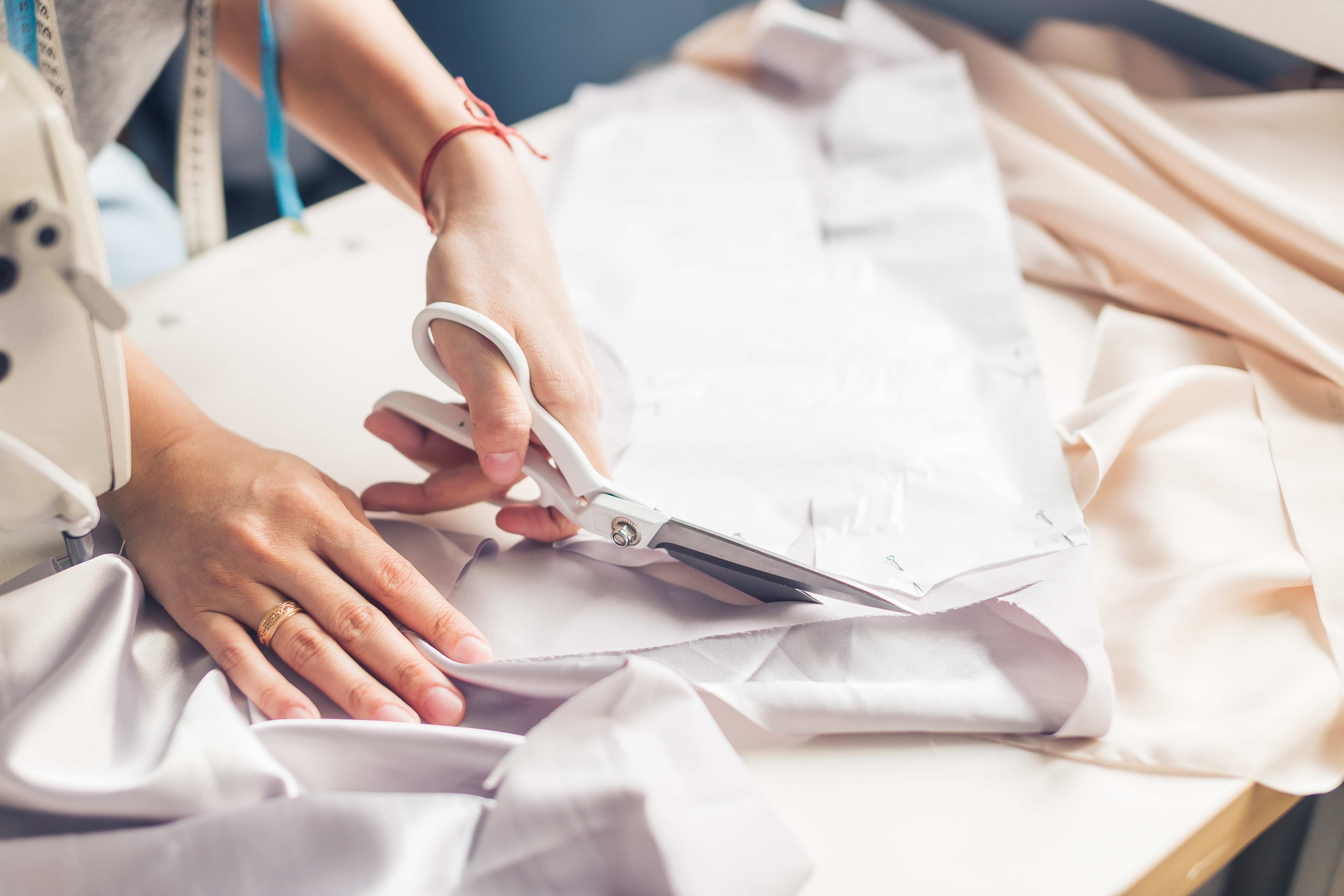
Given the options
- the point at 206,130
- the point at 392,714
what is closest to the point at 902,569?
the point at 392,714

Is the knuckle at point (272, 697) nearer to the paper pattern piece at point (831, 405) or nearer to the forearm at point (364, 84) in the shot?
the paper pattern piece at point (831, 405)

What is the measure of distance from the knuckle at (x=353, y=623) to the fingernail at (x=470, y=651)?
0.05 meters

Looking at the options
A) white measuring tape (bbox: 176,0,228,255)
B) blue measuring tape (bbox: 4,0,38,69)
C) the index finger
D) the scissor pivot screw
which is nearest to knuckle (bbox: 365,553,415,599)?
the index finger

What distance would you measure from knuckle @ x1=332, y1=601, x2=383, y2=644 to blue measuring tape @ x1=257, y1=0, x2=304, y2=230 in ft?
1.34

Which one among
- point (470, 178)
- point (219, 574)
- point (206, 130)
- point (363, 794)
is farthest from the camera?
point (206, 130)

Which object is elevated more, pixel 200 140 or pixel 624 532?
pixel 200 140

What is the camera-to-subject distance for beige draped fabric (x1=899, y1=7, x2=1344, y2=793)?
0.49m

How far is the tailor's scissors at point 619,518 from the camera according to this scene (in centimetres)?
52

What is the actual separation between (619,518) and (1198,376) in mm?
438

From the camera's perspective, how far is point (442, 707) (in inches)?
19.2

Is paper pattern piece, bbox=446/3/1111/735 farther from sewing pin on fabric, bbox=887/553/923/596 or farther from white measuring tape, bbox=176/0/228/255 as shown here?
white measuring tape, bbox=176/0/228/255

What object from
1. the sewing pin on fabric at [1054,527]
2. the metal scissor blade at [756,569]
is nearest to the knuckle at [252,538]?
the metal scissor blade at [756,569]

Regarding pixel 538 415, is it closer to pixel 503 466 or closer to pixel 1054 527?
pixel 503 466

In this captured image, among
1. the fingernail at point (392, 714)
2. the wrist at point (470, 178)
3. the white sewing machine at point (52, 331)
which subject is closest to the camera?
the white sewing machine at point (52, 331)
